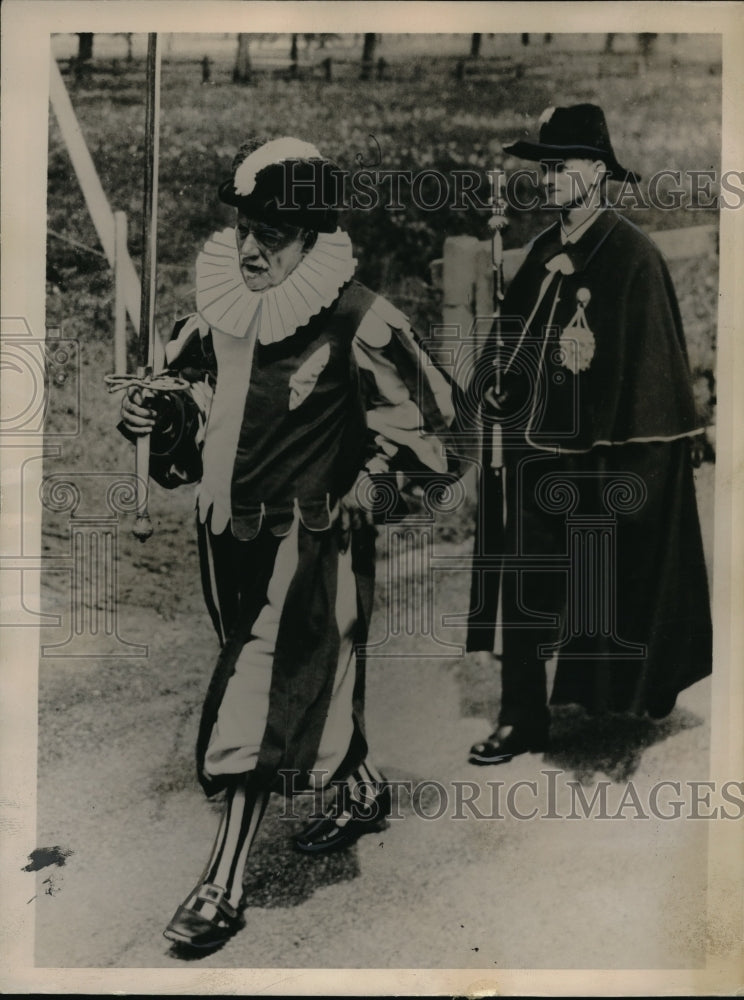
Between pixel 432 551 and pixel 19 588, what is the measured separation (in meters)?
1.08

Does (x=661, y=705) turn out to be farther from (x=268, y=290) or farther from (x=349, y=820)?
(x=268, y=290)

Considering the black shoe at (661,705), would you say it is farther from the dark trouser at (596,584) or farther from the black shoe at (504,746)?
the black shoe at (504,746)

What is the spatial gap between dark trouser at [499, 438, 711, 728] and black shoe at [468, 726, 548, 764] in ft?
0.09

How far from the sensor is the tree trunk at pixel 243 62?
6.97ft

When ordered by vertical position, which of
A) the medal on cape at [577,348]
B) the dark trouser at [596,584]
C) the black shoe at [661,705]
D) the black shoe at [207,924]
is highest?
the medal on cape at [577,348]

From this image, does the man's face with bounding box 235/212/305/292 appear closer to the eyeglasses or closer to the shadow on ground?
the eyeglasses

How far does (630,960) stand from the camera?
208cm

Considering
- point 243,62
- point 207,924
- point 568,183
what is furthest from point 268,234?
point 207,924

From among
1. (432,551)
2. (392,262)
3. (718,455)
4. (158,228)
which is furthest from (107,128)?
(718,455)

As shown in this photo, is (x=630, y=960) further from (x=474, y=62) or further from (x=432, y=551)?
(x=474, y=62)

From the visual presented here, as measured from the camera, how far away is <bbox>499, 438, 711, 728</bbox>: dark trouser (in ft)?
6.86

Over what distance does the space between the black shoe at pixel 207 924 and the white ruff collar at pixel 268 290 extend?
140cm

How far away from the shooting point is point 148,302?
209 cm

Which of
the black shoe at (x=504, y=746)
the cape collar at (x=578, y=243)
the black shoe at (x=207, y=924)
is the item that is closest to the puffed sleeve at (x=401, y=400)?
the cape collar at (x=578, y=243)
